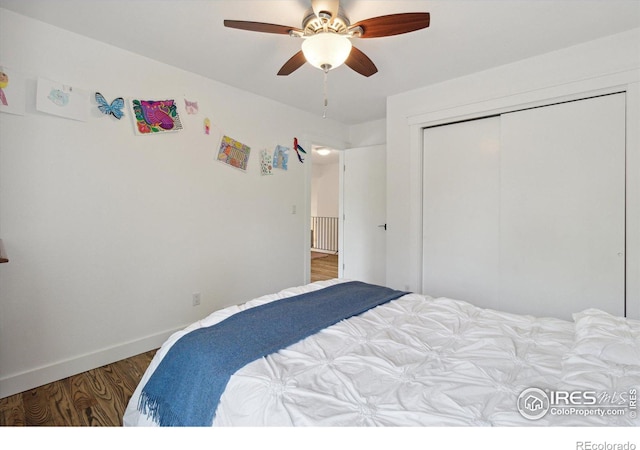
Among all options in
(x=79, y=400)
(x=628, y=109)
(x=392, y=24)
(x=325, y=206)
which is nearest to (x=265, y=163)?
(x=392, y=24)

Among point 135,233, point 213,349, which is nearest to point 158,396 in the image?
point 213,349

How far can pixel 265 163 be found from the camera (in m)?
3.23

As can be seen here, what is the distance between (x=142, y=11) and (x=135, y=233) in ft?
4.82

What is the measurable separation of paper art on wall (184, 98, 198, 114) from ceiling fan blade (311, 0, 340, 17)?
1.51m

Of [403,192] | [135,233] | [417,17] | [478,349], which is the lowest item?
[478,349]

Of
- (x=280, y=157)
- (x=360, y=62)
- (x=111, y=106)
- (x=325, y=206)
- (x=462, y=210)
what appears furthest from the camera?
(x=325, y=206)

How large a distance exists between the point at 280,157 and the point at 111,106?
160cm

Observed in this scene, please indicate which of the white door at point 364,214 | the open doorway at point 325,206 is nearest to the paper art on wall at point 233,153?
the white door at point 364,214

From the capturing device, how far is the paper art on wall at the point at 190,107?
258cm

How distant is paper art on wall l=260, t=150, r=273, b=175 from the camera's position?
10.5 feet

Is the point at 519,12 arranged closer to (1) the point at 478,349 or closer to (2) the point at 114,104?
(1) the point at 478,349

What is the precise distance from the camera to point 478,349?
1.17 m

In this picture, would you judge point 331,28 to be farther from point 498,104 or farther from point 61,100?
point 61,100

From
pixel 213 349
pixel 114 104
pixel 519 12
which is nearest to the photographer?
pixel 213 349
